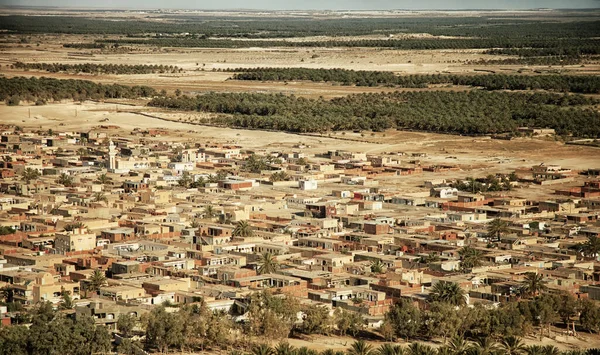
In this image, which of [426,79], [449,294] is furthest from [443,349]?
[426,79]

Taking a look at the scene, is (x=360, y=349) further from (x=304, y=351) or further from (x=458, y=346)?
(x=458, y=346)

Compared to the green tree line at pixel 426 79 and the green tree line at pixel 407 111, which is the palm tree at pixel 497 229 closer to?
the green tree line at pixel 407 111

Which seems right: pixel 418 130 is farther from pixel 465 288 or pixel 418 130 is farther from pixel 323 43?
pixel 323 43

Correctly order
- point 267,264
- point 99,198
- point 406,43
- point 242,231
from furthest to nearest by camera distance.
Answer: point 406,43 < point 99,198 < point 242,231 < point 267,264

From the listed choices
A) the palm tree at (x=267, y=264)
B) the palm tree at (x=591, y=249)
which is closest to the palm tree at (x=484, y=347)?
the palm tree at (x=267, y=264)

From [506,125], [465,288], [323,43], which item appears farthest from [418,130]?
[323,43]

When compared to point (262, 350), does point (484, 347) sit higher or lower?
lower
